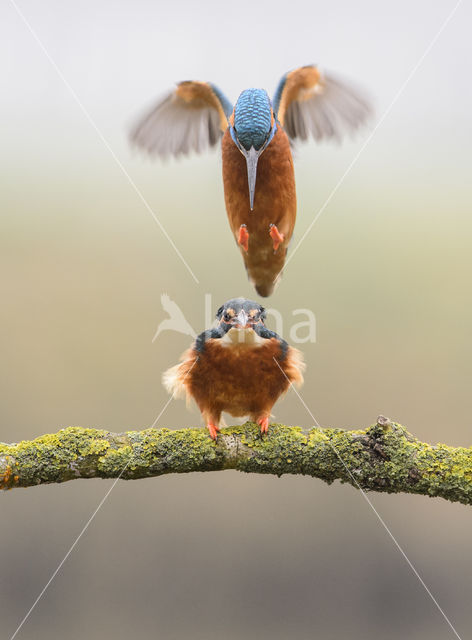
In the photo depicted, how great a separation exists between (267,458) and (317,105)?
4.96ft

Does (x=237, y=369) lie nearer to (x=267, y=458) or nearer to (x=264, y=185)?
(x=267, y=458)

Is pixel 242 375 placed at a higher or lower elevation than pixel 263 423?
higher

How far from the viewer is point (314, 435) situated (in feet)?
7.45

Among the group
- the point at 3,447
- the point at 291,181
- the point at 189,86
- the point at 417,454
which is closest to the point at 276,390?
the point at 417,454

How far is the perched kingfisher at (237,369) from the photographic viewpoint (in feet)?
8.27

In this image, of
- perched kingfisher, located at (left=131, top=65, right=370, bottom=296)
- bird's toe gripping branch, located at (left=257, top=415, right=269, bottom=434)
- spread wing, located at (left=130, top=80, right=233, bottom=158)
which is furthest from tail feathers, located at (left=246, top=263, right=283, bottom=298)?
spread wing, located at (left=130, top=80, right=233, bottom=158)

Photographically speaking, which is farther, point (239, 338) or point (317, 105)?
point (317, 105)

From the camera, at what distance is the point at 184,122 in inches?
107

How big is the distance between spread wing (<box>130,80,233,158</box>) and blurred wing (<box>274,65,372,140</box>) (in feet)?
0.84

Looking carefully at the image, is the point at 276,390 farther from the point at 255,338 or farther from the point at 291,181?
the point at 291,181

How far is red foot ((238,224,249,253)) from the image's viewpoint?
2307 mm

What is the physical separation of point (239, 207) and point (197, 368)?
2.46 ft

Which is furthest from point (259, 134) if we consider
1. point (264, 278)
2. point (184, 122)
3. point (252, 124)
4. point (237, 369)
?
point (237, 369)

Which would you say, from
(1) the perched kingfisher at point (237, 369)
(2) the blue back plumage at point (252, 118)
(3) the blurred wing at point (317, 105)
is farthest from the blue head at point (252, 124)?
(1) the perched kingfisher at point (237, 369)
